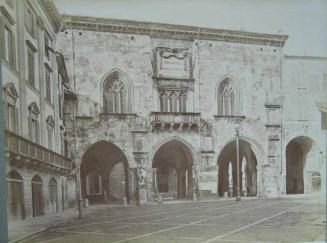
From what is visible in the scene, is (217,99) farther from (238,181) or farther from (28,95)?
(28,95)

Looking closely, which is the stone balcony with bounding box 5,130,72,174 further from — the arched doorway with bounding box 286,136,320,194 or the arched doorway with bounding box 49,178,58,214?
the arched doorway with bounding box 286,136,320,194

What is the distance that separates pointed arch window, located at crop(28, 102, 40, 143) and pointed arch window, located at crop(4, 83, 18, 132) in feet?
0.49

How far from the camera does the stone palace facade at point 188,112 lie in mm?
3697

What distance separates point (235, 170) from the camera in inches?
159

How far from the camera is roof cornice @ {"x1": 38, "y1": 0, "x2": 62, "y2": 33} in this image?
3375mm

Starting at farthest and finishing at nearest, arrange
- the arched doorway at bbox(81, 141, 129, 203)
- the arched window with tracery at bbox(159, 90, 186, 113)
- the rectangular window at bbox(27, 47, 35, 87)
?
the arched window with tracery at bbox(159, 90, 186, 113)
the arched doorway at bbox(81, 141, 129, 203)
the rectangular window at bbox(27, 47, 35, 87)

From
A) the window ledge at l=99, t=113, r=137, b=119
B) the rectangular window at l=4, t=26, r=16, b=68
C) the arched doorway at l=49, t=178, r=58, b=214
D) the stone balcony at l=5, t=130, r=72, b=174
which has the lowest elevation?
the arched doorway at l=49, t=178, r=58, b=214

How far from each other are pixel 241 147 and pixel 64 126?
182 cm

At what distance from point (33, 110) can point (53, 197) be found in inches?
32.8

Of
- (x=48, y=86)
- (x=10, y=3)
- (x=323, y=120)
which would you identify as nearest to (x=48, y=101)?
(x=48, y=86)

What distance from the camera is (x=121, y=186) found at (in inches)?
151

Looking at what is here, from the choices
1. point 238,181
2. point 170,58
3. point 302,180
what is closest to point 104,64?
point 170,58

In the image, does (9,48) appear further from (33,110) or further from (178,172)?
(178,172)

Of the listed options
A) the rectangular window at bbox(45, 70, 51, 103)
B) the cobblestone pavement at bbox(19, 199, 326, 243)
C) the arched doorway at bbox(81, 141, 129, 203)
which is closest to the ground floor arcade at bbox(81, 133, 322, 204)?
the arched doorway at bbox(81, 141, 129, 203)
